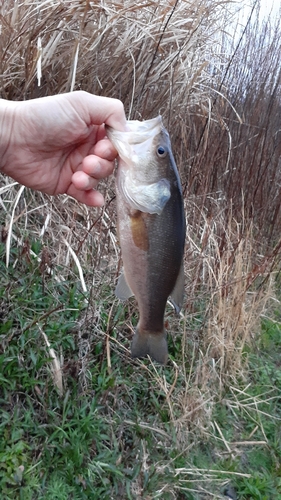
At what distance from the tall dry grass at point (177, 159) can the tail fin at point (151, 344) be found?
0.72m

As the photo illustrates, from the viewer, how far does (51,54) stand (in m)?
2.97

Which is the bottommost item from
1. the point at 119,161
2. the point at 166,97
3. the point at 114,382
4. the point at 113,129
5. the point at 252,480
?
the point at 252,480

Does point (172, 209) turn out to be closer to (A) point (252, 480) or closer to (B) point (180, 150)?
(A) point (252, 480)

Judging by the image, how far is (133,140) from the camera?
155cm

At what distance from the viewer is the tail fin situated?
5.82 feet

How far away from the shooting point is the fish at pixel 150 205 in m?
1.54

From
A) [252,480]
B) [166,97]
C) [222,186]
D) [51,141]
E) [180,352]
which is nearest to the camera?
[51,141]

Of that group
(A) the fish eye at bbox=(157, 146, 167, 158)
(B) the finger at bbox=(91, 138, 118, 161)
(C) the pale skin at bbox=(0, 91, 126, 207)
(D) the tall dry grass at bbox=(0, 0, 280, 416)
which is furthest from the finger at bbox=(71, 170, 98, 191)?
(D) the tall dry grass at bbox=(0, 0, 280, 416)

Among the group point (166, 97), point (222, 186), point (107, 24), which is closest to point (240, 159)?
point (222, 186)

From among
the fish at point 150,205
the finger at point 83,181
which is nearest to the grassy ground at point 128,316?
the finger at point 83,181

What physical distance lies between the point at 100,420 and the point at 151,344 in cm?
77

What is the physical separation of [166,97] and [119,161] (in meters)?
2.12

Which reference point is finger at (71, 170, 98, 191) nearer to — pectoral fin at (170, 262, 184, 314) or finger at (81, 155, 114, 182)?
finger at (81, 155, 114, 182)

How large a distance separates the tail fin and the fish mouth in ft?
2.23
